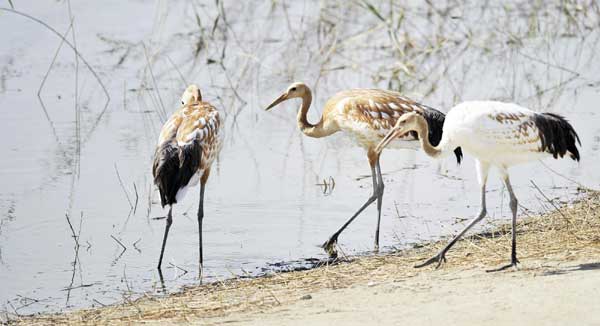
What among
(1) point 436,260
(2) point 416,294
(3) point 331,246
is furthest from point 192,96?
(2) point 416,294

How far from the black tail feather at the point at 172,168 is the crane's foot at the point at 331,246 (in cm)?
126

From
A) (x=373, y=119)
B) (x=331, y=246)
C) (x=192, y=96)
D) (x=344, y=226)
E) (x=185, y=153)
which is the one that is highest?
(x=192, y=96)

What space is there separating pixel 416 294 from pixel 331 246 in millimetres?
2429

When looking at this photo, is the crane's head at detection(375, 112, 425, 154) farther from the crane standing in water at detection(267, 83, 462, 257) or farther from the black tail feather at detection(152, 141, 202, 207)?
the black tail feather at detection(152, 141, 202, 207)

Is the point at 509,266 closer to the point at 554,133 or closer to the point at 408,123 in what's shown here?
the point at 554,133

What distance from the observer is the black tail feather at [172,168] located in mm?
9375

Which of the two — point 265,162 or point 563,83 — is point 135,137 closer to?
point 265,162

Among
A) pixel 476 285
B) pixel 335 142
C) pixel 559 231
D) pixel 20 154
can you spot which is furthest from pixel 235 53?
pixel 476 285

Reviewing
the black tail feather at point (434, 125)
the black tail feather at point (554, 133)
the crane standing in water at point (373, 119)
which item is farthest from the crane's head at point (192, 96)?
the black tail feather at point (554, 133)

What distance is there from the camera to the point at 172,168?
9438mm

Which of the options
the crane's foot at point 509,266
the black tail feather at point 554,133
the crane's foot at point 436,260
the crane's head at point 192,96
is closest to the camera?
the crane's foot at point 509,266

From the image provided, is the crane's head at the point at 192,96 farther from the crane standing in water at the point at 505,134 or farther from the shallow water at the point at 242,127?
the crane standing in water at the point at 505,134

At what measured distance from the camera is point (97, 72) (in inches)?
→ 597

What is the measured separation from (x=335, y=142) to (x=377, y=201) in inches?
95.6
